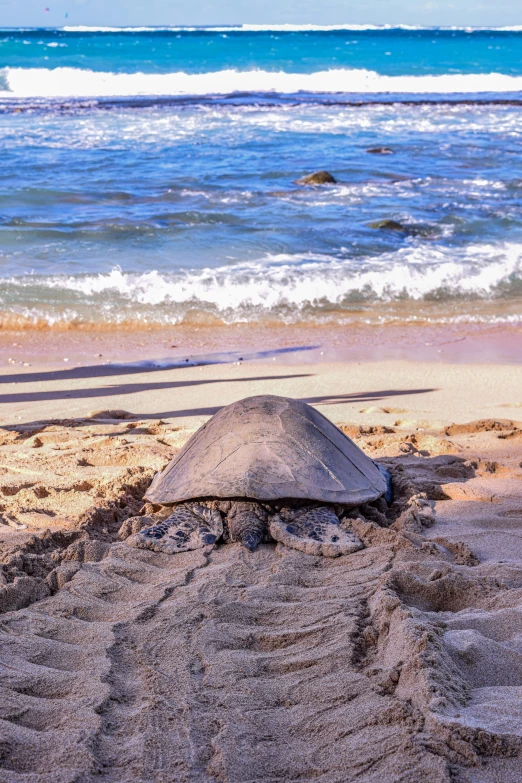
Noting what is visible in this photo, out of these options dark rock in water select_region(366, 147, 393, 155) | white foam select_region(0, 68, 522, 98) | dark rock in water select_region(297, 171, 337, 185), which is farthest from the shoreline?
white foam select_region(0, 68, 522, 98)

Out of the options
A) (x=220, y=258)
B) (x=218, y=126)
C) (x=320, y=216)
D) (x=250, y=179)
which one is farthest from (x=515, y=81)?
(x=220, y=258)

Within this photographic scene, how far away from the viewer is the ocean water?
8.28m

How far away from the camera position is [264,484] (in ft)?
10.8

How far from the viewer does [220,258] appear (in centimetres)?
950

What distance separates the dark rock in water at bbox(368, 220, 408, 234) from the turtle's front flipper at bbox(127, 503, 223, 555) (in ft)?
28.0

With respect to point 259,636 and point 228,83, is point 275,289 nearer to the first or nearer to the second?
point 259,636

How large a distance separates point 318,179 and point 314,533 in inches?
475

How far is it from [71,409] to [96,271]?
3745mm

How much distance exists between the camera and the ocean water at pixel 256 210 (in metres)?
8.28

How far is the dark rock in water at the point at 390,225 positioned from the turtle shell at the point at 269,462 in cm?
790

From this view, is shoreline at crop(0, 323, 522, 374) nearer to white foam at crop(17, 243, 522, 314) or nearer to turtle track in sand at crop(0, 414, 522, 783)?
white foam at crop(17, 243, 522, 314)

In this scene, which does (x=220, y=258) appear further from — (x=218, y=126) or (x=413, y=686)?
(x=218, y=126)

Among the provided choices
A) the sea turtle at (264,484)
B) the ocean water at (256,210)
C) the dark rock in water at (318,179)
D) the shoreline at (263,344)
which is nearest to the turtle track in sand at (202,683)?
the sea turtle at (264,484)

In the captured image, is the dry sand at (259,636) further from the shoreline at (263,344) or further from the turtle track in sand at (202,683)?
the shoreline at (263,344)
